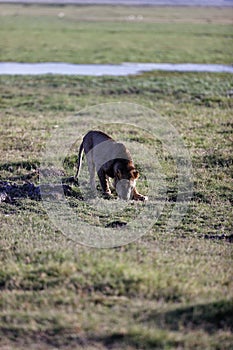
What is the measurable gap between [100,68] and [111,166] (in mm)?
30222

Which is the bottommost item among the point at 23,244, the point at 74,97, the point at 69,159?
the point at 74,97

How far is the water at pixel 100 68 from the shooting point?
39.4 metres

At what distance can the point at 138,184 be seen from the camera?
582 inches

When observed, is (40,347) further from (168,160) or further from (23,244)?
(168,160)

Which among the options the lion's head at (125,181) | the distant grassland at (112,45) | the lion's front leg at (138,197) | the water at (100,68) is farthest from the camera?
the distant grassland at (112,45)

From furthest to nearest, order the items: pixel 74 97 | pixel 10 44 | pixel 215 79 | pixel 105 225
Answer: pixel 10 44, pixel 215 79, pixel 74 97, pixel 105 225

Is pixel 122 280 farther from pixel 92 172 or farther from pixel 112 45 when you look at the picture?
pixel 112 45

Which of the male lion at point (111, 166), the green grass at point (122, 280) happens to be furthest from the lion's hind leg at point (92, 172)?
the green grass at point (122, 280)

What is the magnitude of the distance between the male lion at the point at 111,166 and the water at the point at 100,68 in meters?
24.3

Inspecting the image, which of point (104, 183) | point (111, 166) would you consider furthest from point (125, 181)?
point (104, 183)

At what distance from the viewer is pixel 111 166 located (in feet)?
44.0

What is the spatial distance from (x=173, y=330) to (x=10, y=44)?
176ft

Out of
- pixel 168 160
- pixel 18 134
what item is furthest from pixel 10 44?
pixel 168 160

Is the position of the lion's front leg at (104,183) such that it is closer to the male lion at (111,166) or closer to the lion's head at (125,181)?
the male lion at (111,166)
